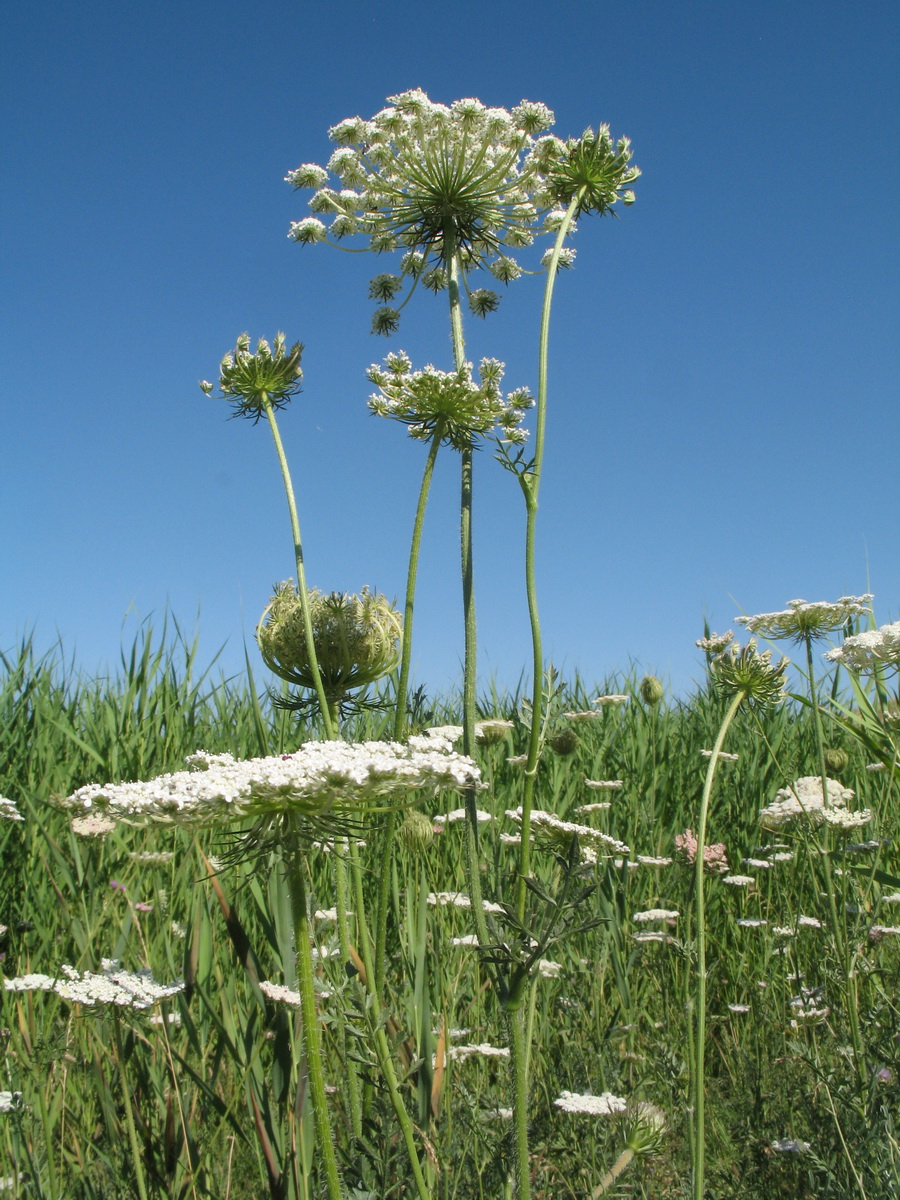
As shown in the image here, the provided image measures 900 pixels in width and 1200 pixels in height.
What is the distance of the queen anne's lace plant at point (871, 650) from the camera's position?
2623 mm

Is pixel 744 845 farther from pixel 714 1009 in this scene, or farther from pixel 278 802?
pixel 278 802

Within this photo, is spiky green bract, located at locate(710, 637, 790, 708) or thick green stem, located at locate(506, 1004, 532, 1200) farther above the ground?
spiky green bract, located at locate(710, 637, 790, 708)

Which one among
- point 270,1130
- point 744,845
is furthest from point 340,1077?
point 744,845

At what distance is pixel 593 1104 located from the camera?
7.38ft

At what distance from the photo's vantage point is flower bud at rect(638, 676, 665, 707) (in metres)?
5.91

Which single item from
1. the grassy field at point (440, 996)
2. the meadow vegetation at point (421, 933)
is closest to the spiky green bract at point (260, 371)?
A: the meadow vegetation at point (421, 933)

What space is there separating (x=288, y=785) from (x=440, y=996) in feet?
6.65

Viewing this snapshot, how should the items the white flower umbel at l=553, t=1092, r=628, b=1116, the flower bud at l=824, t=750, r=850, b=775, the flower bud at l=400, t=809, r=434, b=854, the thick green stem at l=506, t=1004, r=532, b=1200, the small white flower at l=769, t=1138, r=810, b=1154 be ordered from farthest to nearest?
the flower bud at l=824, t=750, r=850, b=775 < the flower bud at l=400, t=809, r=434, b=854 < the small white flower at l=769, t=1138, r=810, b=1154 < the white flower umbel at l=553, t=1092, r=628, b=1116 < the thick green stem at l=506, t=1004, r=532, b=1200

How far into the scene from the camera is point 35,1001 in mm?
3420

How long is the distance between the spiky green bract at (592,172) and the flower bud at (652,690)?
12.6ft

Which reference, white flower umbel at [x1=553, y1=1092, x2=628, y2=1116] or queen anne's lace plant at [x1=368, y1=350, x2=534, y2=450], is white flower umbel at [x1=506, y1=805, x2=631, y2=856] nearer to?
white flower umbel at [x1=553, y1=1092, x2=628, y2=1116]

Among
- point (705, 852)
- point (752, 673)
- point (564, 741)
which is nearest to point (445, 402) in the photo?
point (752, 673)

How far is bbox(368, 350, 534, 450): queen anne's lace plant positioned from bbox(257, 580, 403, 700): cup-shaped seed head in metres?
0.89

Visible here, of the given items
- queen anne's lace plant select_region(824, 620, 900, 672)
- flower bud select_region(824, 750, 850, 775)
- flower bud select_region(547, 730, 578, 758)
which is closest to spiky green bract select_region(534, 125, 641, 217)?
queen anne's lace plant select_region(824, 620, 900, 672)
